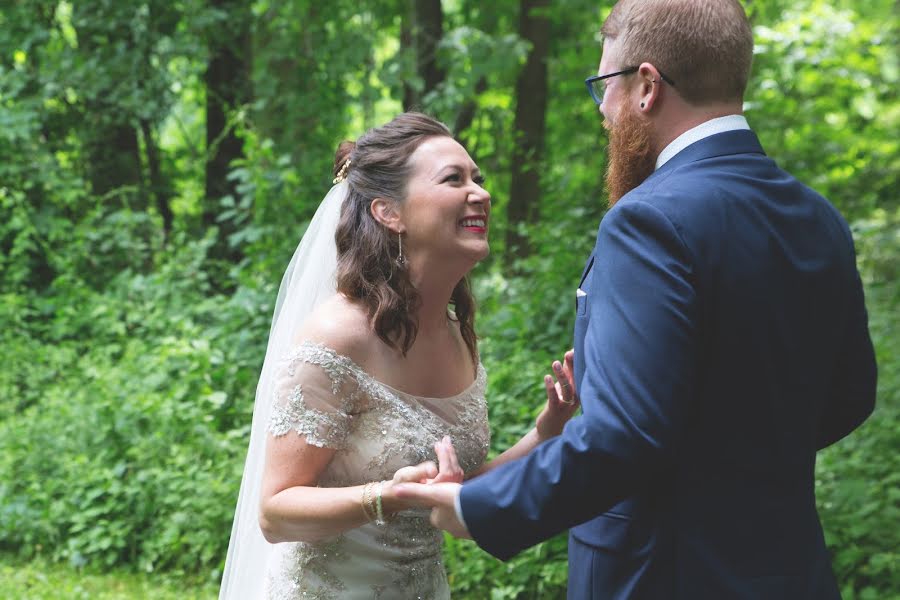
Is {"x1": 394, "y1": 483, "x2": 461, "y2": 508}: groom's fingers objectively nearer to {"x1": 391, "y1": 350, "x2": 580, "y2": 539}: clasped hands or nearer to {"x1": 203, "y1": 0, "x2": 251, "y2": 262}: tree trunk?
{"x1": 391, "y1": 350, "x2": 580, "y2": 539}: clasped hands

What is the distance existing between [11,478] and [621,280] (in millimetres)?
5485

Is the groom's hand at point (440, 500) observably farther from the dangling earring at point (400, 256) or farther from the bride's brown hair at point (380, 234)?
the dangling earring at point (400, 256)

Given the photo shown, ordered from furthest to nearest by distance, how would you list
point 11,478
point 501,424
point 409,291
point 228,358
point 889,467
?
1. point 228,358
2. point 11,478
3. point 501,424
4. point 889,467
5. point 409,291

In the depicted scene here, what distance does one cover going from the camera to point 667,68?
1.97 metres

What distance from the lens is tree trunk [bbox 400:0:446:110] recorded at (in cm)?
852

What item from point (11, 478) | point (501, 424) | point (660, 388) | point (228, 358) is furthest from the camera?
point (228, 358)

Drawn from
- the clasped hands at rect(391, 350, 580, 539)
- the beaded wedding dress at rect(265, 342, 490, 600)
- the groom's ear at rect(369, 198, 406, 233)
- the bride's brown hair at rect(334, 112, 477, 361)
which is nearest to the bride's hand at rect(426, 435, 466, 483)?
the clasped hands at rect(391, 350, 580, 539)

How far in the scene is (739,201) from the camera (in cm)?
192

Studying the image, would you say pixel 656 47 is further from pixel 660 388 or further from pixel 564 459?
pixel 564 459

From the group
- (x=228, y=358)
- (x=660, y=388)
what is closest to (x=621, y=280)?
(x=660, y=388)

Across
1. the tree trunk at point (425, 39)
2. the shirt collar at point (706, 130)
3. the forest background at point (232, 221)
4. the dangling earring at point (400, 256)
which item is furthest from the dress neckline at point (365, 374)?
the tree trunk at point (425, 39)

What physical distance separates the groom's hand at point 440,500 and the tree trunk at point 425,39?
667 cm

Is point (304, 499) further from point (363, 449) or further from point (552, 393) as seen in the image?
point (552, 393)

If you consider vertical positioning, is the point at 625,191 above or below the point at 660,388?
above
